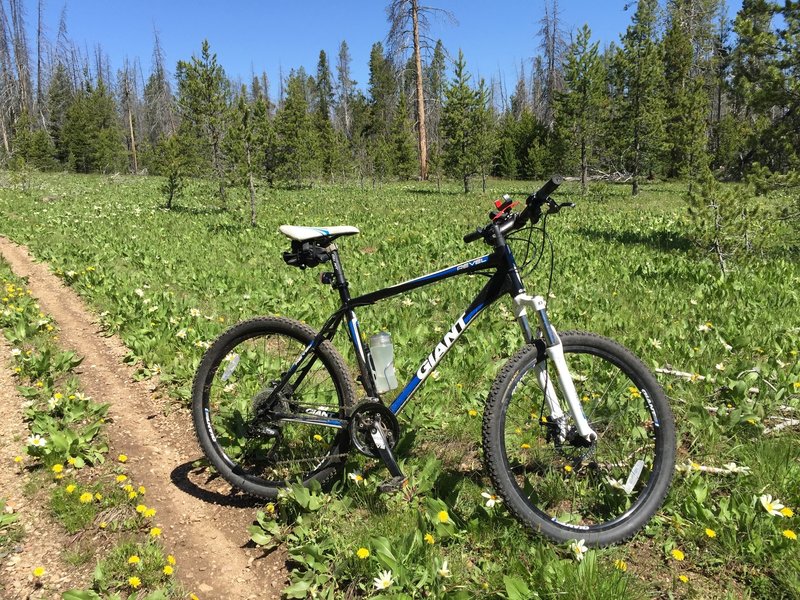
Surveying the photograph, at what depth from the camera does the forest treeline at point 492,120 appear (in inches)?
398

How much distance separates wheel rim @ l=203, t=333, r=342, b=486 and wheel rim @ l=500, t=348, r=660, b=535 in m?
1.13

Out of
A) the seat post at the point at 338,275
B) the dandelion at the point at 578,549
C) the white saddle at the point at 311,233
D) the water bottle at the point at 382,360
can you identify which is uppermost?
the white saddle at the point at 311,233

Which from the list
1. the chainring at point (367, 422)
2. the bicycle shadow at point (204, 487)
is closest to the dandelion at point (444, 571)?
the chainring at point (367, 422)

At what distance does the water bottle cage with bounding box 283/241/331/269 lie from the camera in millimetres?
3076

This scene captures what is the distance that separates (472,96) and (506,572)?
29.1 meters

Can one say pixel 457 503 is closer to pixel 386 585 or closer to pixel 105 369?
pixel 386 585

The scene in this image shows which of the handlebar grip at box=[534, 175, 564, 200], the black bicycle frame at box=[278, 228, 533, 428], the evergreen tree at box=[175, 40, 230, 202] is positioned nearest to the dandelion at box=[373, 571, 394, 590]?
the black bicycle frame at box=[278, 228, 533, 428]

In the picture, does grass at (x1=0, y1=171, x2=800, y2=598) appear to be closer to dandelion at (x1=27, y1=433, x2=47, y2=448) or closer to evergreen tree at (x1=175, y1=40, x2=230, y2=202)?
dandelion at (x1=27, y1=433, x2=47, y2=448)

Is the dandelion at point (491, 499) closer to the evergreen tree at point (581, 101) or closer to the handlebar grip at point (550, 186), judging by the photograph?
the handlebar grip at point (550, 186)

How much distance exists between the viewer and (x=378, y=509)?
302cm

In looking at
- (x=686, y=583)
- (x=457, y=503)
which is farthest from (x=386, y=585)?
(x=686, y=583)

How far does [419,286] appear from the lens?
9.68 feet

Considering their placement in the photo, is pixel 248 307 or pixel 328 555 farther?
pixel 248 307

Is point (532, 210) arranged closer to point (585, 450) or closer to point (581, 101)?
point (585, 450)
